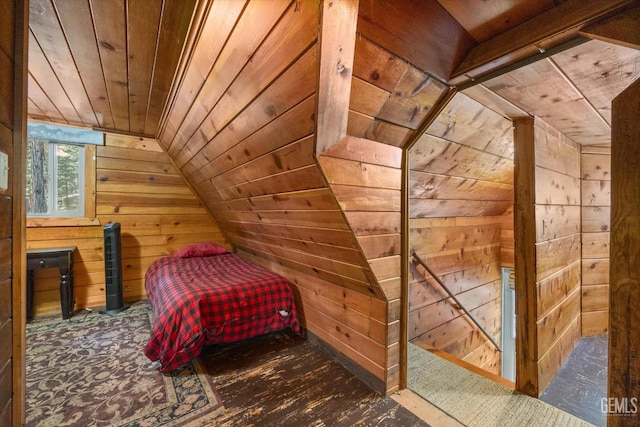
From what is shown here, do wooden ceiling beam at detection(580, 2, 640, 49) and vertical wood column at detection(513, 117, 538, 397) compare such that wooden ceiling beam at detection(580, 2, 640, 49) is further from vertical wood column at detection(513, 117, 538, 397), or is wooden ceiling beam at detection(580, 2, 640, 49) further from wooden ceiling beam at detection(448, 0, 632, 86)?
vertical wood column at detection(513, 117, 538, 397)

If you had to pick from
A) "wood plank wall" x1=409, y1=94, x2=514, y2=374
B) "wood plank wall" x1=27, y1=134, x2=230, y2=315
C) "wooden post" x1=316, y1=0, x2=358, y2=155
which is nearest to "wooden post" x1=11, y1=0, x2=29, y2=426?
"wooden post" x1=316, y1=0, x2=358, y2=155

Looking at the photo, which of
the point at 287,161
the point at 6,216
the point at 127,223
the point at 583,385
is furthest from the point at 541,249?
the point at 127,223

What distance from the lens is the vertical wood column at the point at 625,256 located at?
74cm

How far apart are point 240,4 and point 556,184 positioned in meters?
2.08

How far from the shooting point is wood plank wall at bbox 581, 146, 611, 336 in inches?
82.6

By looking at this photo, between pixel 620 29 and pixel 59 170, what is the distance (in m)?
Result: 4.26

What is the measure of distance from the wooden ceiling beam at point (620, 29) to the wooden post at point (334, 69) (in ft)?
2.45

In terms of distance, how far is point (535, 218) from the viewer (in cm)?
147

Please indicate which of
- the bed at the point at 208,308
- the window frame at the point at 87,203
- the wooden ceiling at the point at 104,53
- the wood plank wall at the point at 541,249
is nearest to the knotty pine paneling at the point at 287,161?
the wooden ceiling at the point at 104,53

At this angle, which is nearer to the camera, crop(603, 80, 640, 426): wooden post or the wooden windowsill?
crop(603, 80, 640, 426): wooden post

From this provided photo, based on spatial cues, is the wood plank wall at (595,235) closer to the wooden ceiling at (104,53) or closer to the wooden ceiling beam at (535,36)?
the wooden ceiling beam at (535,36)

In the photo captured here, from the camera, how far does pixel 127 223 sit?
10.2 feet

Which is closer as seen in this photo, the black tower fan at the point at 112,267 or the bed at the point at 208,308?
the bed at the point at 208,308

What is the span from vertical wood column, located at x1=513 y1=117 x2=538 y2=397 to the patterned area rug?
5.99ft
